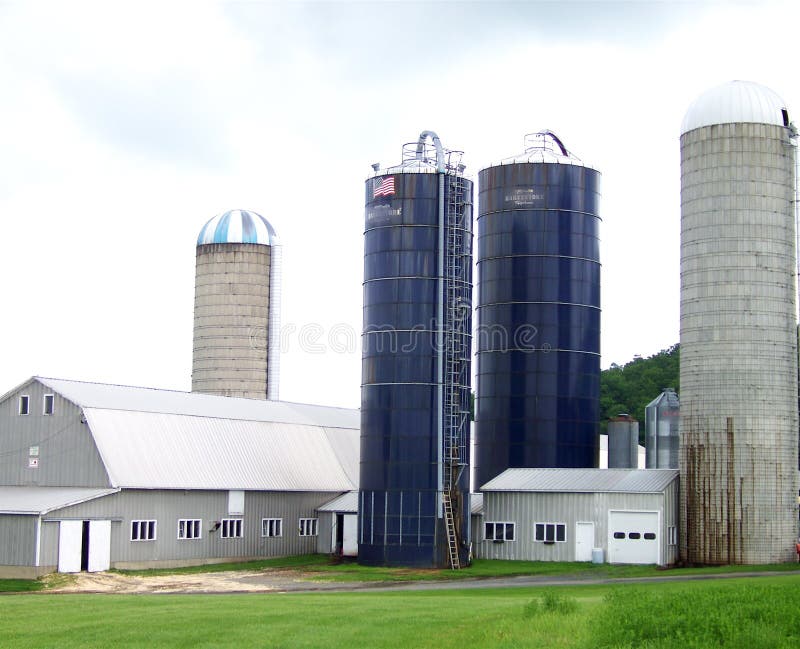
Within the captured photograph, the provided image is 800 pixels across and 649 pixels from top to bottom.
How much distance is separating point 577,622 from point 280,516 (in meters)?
35.3

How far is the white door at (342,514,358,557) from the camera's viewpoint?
58.7 meters

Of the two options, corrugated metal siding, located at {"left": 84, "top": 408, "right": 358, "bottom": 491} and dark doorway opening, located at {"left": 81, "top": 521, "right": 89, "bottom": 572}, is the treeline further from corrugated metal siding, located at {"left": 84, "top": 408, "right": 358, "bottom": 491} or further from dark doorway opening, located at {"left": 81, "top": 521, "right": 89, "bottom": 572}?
dark doorway opening, located at {"left": 81, "top": 521, "right": 89, "bottom": 572}

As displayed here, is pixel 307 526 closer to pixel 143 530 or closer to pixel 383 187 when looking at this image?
pixel 143 530

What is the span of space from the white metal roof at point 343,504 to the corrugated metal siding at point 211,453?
0.98m

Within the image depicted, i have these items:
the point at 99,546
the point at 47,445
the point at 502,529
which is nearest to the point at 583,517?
the point at 502,529

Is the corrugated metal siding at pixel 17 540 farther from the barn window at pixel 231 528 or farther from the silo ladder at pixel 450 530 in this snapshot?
the silo ladder at pixel 450 530

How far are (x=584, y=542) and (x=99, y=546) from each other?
2023 centimetres

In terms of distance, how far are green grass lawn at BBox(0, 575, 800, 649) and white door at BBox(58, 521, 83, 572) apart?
14.8 metres

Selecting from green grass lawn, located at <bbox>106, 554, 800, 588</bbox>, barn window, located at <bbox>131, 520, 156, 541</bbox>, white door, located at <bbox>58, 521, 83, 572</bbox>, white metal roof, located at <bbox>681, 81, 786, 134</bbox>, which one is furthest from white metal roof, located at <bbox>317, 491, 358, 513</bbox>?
white metal roof, located at <bbox>681, 81, 786, 134</bbox>

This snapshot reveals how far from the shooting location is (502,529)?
5397 centimetres

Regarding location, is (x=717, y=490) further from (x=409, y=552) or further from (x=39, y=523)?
(x=39, y=523)

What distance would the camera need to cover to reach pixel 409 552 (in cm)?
5094

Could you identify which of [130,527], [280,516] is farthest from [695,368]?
[130,527]

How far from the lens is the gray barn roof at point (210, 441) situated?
169 feet
